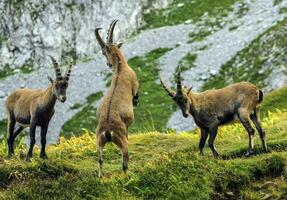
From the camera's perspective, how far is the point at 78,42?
269ft

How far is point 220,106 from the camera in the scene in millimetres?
17484

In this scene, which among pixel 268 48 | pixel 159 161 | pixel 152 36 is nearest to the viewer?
pixel 159 161

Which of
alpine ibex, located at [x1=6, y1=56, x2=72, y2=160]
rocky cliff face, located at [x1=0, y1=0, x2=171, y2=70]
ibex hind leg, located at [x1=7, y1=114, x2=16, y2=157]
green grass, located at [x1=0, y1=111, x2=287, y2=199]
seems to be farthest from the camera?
rocky cliff face, located at [x1=0, y1=0, x2=171, y2=70]

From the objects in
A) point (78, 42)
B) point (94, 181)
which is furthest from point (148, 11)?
point (94, 181)

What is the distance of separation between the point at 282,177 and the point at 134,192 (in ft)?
11.2

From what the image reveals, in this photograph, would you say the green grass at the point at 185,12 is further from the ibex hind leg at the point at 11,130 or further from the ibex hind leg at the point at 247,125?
the ibex hind leg at the point at 247,125

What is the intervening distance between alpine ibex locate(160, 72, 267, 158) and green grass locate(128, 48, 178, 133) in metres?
33.7

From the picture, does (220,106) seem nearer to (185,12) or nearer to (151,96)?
(151,96)

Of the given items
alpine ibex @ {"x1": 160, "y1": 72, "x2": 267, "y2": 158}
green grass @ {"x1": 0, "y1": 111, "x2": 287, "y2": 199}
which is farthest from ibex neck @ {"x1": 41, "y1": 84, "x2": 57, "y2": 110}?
alpine ibex @ {"x1": 160, "y1": 72, "x2": 267, "y2": 158}

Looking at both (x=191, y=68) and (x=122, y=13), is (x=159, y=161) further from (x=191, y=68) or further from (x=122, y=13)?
(x=122, y=13)

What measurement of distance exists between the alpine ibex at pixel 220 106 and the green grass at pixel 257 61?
3984 cm

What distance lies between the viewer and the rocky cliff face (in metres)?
80.8

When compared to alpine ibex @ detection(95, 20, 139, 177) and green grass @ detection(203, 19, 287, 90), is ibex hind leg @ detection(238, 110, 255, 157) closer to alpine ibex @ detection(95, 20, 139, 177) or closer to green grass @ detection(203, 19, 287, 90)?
alpine ibex @ detection(95, 20, 139, 177)

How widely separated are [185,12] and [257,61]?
20.5 metres
